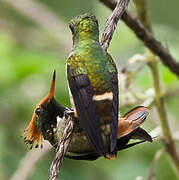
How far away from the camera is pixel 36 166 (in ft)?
12.5

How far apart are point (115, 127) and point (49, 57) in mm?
2101

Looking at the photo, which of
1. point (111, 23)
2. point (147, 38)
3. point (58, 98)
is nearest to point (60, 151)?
point (111, 23)

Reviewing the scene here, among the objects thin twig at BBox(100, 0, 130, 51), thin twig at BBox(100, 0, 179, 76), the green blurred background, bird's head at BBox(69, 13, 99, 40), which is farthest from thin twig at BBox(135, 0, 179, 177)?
thin twig at BBox(100, 0, 130, 51)

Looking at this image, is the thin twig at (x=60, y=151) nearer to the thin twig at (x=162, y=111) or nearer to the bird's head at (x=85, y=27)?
the bird's head at (x=85, y=27)

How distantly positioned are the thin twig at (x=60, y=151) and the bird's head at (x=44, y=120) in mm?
182

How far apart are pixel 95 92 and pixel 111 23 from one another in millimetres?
270

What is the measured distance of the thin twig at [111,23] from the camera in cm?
226

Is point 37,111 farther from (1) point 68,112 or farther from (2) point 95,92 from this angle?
(2) point 95,92

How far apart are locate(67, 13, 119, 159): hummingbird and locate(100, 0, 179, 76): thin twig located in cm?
28

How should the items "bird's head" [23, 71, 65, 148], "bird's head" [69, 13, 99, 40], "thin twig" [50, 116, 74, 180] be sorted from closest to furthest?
"thin twig" [50, 116, 74, 180], "bird's head" [23, 71, 65, 148], "bird's head" [69, 13, 99, 40]

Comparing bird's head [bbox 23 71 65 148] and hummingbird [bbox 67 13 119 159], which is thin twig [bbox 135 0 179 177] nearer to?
hummingbird [bbox 67 13 119 159]

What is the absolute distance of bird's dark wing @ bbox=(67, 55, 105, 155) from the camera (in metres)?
2.04

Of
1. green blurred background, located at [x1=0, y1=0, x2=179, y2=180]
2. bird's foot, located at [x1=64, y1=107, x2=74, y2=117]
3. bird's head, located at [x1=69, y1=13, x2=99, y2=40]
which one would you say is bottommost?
green blurred background, located at [x1=0, y1=0, x2=179, y2=180]

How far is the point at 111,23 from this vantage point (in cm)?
226
